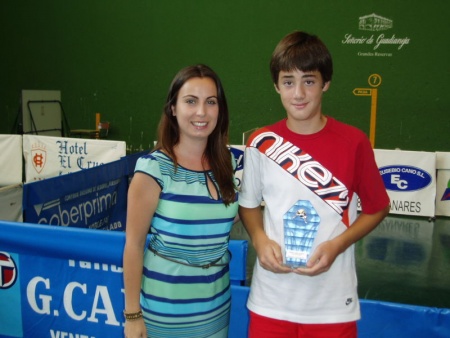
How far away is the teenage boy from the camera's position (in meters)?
1.65

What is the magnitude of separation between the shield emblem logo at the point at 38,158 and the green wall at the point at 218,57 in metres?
5.19

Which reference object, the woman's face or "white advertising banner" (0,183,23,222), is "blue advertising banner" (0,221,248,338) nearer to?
the woman's face

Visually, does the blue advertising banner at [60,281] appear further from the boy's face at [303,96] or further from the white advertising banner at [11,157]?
the white advertising banner at [11,157]

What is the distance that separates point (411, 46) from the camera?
9.99 m

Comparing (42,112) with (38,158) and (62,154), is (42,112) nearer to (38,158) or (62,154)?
(38,158)

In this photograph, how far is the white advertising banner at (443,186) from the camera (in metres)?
7.35

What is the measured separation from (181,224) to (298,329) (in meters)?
0.55

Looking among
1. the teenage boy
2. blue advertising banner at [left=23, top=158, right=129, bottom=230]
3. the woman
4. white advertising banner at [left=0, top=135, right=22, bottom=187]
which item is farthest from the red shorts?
white advertising banner at [left=0, top=135, right=22, bottom=187]

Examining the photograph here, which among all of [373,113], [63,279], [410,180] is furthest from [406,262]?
[373,113]

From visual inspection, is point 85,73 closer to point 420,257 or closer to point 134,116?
point 134,116

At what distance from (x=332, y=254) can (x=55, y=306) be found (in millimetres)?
1760

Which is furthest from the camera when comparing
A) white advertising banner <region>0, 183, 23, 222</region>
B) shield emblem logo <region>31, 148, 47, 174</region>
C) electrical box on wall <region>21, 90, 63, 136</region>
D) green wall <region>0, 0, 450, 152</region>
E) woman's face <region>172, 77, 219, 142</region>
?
electrical box on wall <region>21, 90, 63, 136</region>

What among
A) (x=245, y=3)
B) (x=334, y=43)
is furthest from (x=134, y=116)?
(x=334, y=43)

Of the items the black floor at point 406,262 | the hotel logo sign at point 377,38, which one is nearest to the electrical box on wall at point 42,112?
the black floor at point 406,262
